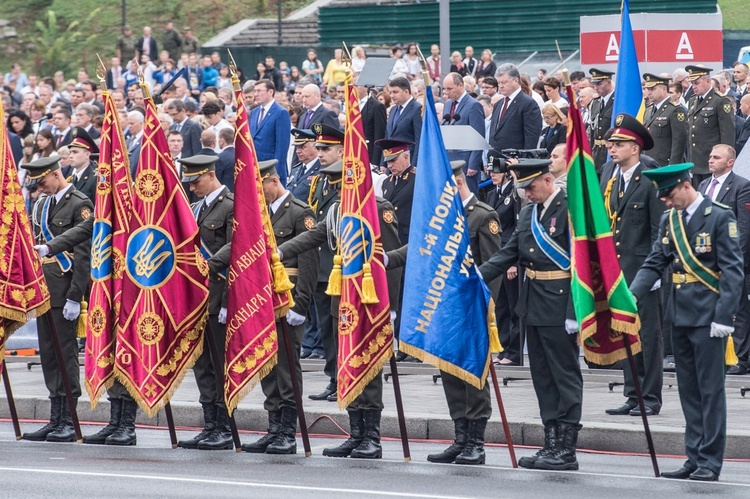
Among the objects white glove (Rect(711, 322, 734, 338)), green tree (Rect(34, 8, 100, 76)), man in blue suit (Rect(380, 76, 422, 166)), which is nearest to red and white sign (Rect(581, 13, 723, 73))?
man in blue suit (Rect(380, 76, 422, 166))

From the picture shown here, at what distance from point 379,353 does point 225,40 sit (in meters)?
29.4

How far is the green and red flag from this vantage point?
31.9 ft

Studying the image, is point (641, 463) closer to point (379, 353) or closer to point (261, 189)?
point (379, 353)

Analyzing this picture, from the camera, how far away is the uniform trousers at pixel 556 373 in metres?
9.90

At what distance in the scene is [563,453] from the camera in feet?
32.2

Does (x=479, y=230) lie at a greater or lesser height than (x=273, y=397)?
greater

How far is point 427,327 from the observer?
410 inches

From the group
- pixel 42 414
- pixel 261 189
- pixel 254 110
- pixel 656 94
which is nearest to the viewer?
pixel 261 189

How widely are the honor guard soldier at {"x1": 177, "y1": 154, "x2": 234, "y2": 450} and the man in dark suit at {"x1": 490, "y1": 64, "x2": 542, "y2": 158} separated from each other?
5545 mm

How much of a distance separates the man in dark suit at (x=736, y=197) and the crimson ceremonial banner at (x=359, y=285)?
3863mm

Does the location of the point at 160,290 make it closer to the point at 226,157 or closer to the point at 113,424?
the point at 113,424

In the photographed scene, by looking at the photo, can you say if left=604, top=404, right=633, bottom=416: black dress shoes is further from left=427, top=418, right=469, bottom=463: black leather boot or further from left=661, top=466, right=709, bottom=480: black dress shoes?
left=661, top=466, right=709, bottom=480: black dress shoes

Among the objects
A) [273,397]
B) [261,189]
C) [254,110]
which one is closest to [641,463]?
[273,397]

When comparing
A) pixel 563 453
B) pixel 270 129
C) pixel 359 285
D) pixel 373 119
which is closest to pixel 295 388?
pixel 359 285
